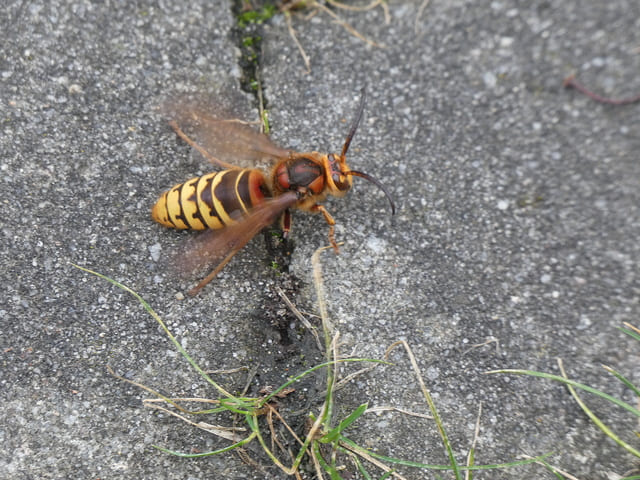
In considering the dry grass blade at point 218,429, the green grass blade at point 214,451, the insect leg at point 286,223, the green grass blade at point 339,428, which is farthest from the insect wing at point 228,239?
the green grass blade at point 339,428

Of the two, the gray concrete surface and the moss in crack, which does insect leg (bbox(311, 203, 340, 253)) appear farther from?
the moss in crack

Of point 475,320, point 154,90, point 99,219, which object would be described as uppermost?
point 154,90

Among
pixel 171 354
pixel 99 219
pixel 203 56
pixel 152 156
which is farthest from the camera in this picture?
pixel 203 56

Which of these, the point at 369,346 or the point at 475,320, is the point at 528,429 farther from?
the point at 369,346

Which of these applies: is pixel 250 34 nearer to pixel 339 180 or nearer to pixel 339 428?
pixel 339 180

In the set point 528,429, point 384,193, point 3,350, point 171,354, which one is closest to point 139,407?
point 171,354
